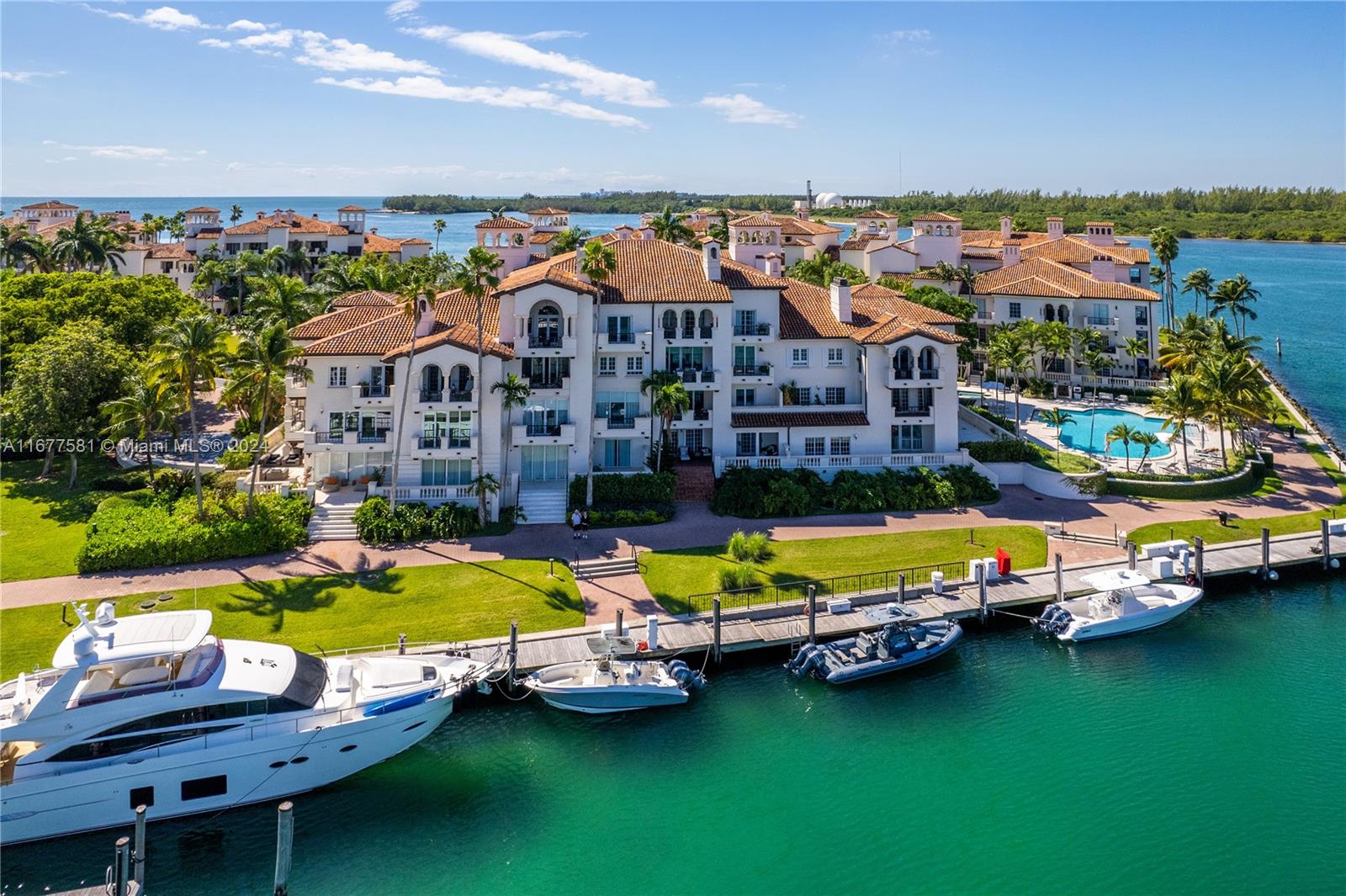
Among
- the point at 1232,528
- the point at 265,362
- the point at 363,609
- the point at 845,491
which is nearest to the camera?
the point at 363,609

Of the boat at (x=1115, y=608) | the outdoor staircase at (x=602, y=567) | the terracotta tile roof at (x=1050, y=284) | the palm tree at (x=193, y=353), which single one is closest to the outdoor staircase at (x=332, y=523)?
the palm tree at (x=193, y=353)

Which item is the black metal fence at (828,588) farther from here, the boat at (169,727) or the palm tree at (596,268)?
the palm tree at (596,268)

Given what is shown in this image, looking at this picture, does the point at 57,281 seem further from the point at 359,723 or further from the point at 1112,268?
the point at 1112,268

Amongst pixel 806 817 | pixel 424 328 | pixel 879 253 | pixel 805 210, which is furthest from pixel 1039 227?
pixel 806 817

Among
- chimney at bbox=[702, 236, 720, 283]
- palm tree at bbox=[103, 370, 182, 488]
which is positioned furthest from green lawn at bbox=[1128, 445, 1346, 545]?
palm tree at bbox=[103, 370, 182, 488]

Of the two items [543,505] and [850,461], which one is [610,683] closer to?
[543,505]

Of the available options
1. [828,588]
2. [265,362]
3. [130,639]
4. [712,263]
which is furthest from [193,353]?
[828,588]
